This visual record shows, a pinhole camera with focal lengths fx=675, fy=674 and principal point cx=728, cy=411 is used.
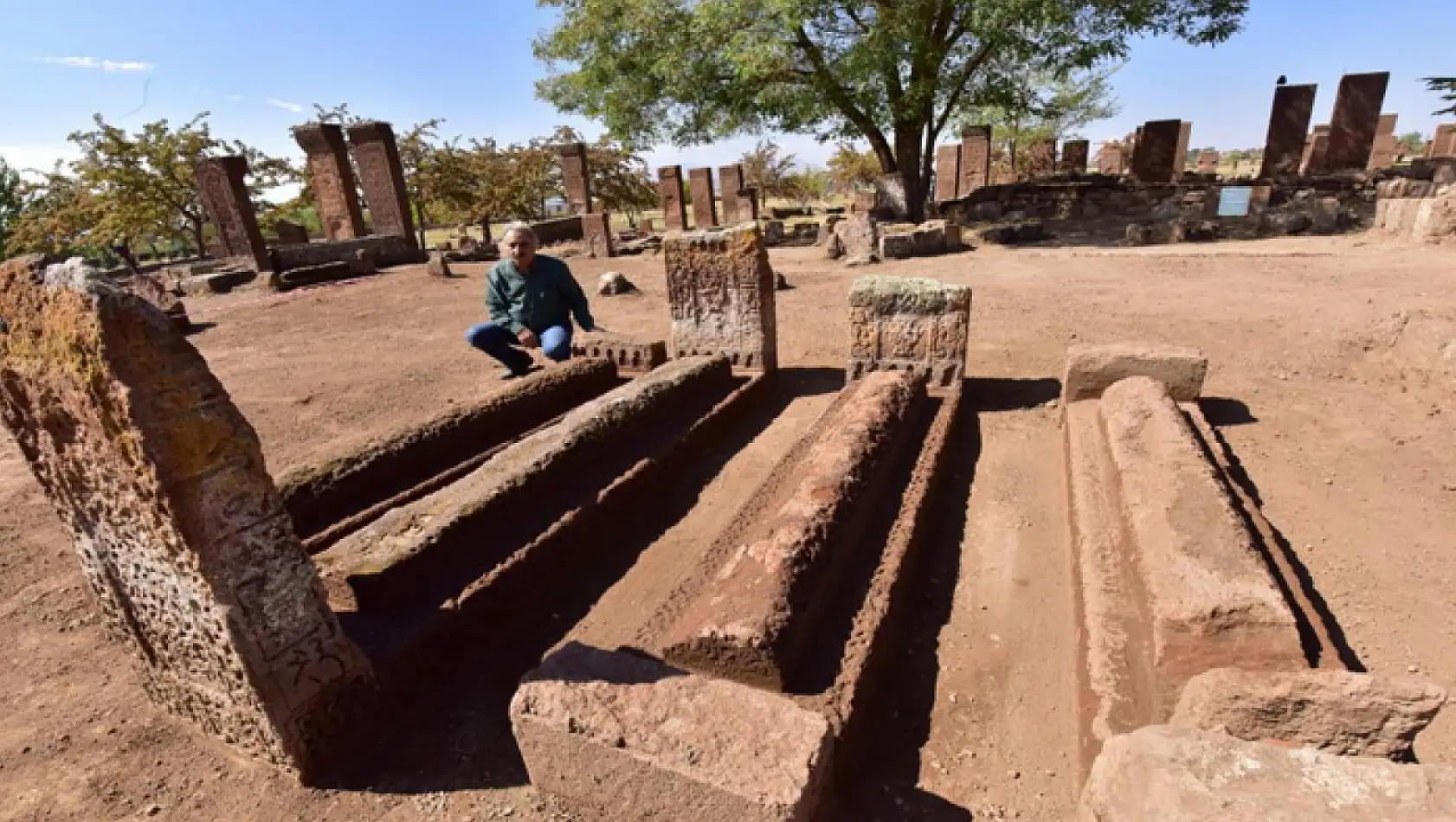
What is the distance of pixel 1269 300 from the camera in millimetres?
7262

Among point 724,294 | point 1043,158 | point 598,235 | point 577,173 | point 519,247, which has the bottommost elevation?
point 724,294

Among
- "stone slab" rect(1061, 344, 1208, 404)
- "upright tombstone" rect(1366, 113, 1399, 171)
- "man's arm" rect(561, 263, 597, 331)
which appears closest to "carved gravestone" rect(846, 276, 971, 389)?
"stone slab" rect(1061, 344, 1208, 404)

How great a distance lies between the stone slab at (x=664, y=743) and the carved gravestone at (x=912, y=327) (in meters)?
3.38

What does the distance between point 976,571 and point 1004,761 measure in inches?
40.2

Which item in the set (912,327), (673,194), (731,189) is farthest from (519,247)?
(731,189)

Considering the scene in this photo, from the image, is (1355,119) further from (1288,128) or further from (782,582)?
(782,582)

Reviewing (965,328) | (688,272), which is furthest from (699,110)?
(965,328)

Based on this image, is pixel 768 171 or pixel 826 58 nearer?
pixel 826 58

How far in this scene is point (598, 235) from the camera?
51.5ft

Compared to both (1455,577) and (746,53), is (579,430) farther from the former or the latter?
(746,53)

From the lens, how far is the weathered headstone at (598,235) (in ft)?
51.3

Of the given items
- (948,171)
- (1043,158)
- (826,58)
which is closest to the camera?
(826,58)

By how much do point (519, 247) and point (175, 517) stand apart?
357 cm

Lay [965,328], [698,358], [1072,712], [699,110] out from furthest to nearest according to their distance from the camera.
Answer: [699,110] → [698,358] → [965,328] → [1072,712]
